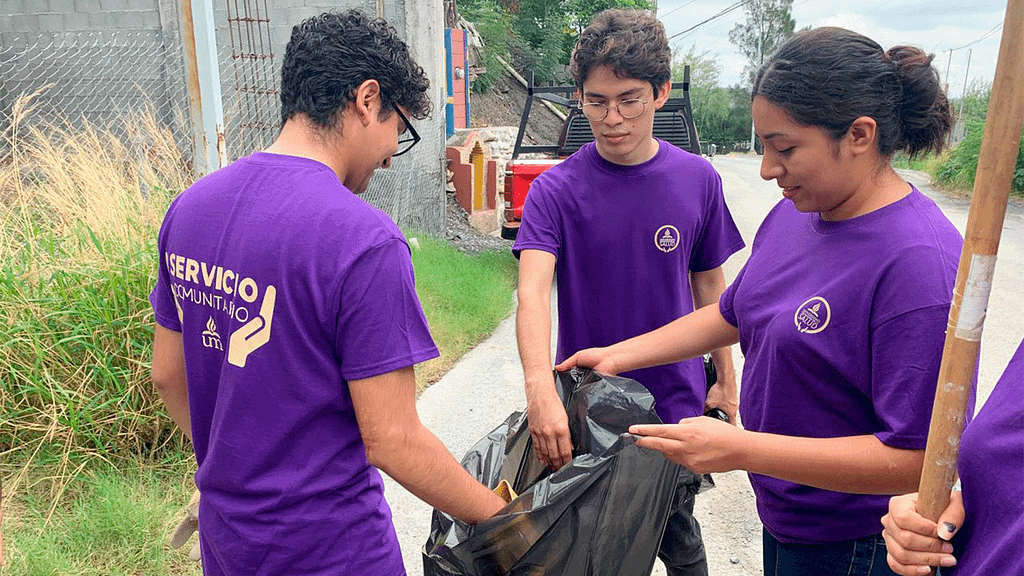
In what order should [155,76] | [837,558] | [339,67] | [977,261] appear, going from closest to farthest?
[977,261], [339,67], [837,558], [155,76]

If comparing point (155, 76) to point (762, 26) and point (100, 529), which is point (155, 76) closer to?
point (100, 529)

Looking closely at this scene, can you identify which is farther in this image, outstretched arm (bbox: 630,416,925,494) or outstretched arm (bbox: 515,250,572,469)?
outstretched arm (bbox: 515,250,572,469)

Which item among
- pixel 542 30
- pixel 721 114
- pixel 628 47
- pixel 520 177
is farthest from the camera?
pixel 721 114

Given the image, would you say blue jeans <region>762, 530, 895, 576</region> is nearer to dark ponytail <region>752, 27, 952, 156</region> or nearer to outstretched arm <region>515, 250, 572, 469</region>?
outstretched arm <region>515, 250, 572, 469</region>

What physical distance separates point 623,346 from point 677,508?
0.56m

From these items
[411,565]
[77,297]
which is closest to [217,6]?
[77,297]

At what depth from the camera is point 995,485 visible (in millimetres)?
937

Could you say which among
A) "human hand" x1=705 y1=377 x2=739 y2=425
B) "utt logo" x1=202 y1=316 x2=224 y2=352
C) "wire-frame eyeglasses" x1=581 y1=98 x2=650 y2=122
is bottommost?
"human hand" x1=705 y1=377 x2=739 y2=425

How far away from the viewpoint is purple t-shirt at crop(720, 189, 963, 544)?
1287 mm

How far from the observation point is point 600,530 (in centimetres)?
168

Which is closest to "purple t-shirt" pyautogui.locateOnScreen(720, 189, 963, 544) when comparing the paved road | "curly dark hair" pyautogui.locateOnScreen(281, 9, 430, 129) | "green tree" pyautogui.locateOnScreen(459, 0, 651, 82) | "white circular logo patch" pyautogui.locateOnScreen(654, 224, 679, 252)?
"white circular logo patch" pyautogui.locateOnScreen(654, 224, 679, 252)

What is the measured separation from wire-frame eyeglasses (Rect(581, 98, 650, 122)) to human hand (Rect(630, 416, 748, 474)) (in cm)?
110

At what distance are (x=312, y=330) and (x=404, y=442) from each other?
27cm

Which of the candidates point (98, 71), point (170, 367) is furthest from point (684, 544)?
point (98, 71)
